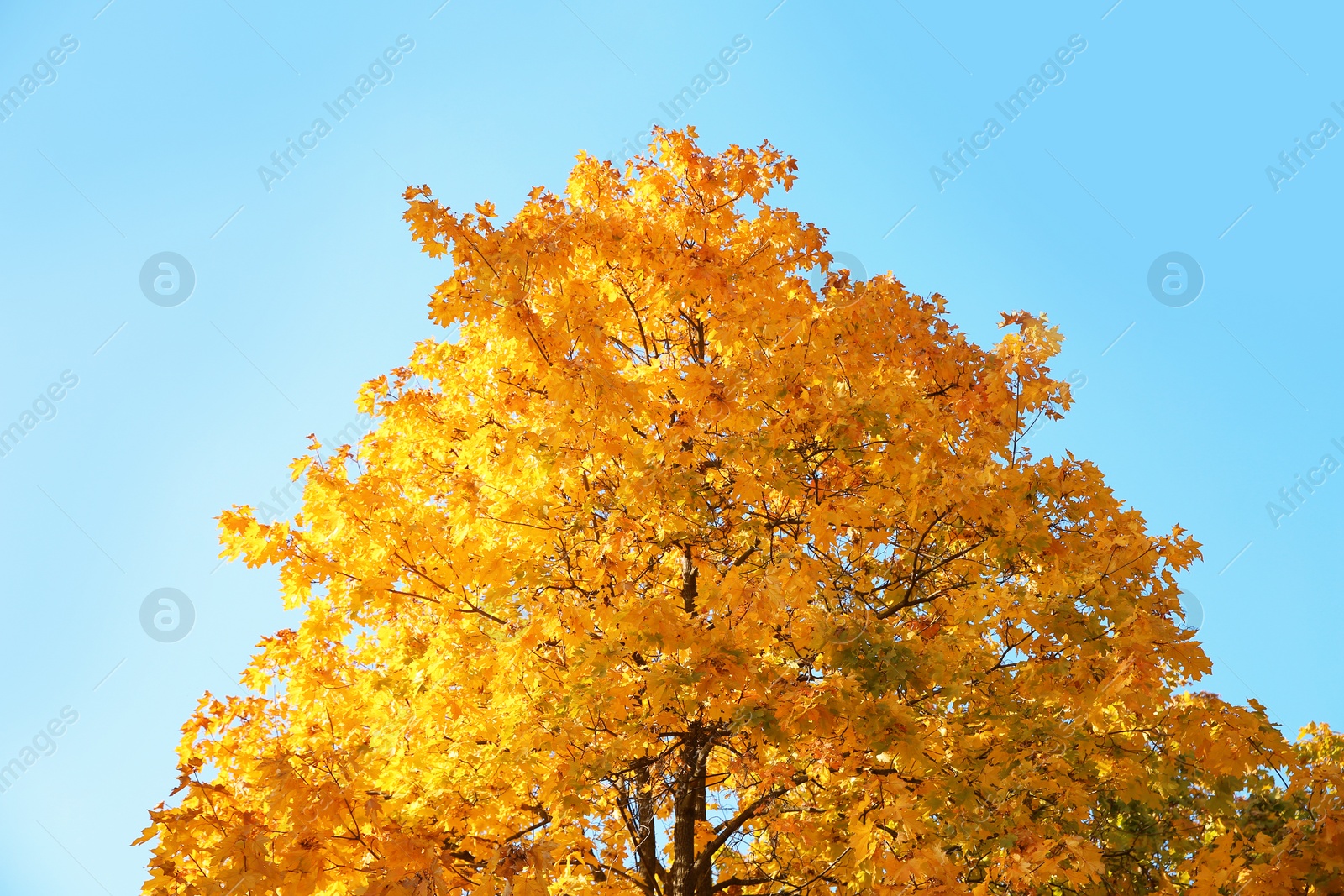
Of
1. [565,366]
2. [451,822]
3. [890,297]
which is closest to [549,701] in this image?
[451,822]

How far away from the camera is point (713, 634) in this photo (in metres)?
4.64

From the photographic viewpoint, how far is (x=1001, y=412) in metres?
6.64

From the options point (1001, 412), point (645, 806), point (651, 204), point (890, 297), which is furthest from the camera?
point (651, 204)

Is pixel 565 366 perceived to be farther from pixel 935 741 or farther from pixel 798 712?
pixel 935 741

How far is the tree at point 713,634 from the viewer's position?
15.0 ft

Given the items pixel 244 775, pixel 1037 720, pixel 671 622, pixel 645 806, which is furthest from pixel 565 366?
pixel 244 775

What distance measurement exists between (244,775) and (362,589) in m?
2.13

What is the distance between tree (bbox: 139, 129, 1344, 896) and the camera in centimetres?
457

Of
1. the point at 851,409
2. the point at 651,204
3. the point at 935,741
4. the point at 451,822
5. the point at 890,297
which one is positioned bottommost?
the point at 451,822

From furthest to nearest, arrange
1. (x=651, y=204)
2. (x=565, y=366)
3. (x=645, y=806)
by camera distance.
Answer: (x=651, y=204), (x=645, y=806), (x=565, y=366)

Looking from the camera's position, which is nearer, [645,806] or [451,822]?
[451,822]

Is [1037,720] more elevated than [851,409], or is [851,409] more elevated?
[851,409]

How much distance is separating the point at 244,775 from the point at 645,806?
10.5 ft

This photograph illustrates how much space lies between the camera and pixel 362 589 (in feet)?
19.4
